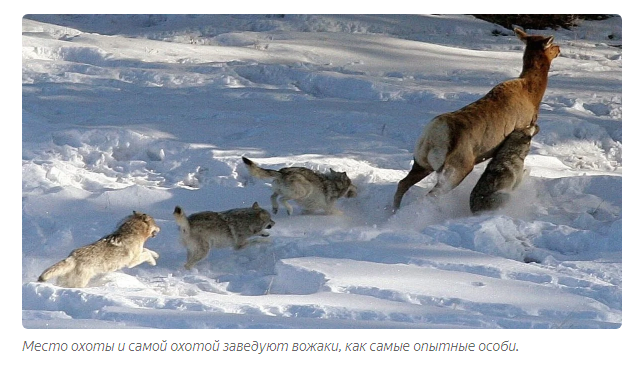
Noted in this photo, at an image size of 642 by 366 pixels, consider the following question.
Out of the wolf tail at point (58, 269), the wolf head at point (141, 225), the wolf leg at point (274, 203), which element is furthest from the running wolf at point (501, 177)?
the wolf tail at point (58, 269)

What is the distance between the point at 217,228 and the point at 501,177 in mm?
3160

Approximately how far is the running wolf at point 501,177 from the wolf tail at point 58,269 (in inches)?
168

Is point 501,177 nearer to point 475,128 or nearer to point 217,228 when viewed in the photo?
point 475,128

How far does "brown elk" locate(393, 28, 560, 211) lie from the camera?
9477mm

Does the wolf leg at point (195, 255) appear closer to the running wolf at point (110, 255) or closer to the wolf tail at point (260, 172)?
the running wolf at point (110, 255)

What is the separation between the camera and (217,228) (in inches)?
327

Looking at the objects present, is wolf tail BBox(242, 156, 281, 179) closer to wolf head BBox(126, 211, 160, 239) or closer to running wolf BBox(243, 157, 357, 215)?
running wolf BBox(243, 157, 357, 215)

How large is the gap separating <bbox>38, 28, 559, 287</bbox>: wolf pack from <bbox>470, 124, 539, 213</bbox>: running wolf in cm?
1

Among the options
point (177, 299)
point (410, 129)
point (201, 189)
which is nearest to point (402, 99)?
point (410, 129)

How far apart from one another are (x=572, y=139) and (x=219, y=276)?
22.0ft

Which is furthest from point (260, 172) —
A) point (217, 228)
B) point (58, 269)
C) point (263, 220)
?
point (58, 269)

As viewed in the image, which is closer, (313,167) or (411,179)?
(411,179)

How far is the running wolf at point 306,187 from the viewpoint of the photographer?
9.09 m

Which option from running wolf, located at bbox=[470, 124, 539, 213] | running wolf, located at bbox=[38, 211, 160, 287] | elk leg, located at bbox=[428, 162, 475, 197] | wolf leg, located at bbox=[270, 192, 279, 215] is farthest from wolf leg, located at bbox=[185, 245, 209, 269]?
running wolf, located at bbox=[470, 124, 539, 213]
